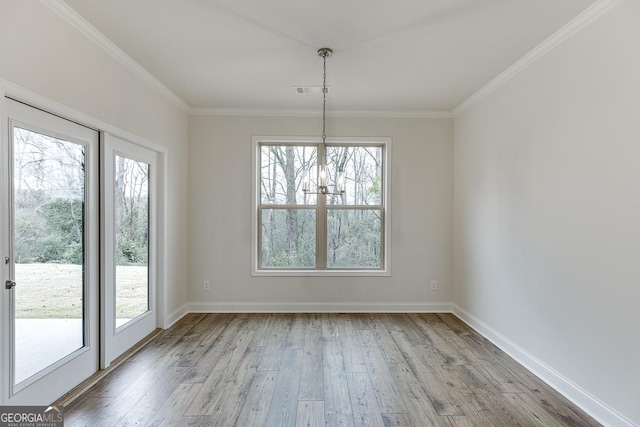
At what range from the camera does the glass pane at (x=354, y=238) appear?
474 centimetres

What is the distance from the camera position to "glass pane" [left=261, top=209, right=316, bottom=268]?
4.71 metres

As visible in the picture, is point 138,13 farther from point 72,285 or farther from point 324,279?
point 324,279

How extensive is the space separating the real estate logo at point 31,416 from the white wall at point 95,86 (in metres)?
1.83

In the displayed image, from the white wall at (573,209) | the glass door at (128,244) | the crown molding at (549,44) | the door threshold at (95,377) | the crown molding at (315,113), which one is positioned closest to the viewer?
the white wall at (573,209)

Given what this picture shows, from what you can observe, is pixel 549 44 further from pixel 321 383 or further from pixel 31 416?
pixel 31 416

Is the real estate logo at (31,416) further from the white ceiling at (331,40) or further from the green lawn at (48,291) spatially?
the white ceiling at (331,40)

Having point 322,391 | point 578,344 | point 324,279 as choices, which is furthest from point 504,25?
point 324,279

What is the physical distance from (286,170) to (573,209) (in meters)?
3.28

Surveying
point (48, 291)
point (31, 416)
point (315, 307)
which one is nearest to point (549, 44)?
point (315, 307)

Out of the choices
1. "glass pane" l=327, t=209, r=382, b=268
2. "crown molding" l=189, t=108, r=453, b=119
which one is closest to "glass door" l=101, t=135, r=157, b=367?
"crown molding" l=189, t=108, r=453, b=119

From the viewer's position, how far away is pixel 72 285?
2557mm

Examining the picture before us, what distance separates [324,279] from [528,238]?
249cm

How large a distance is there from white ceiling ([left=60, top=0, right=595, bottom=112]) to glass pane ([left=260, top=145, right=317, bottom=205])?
3.05 ft

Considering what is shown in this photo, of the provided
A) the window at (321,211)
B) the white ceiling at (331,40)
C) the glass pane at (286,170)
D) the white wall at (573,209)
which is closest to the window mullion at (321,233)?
the window at (321,211)
